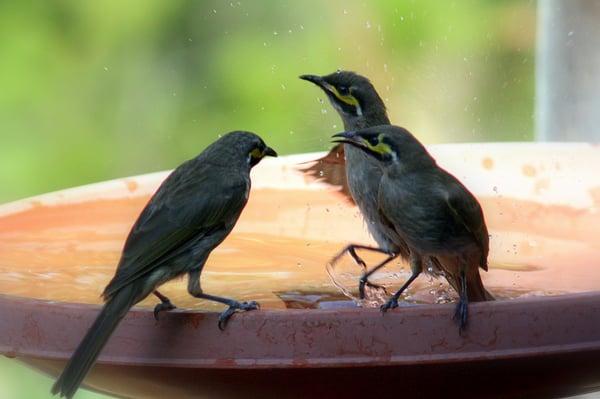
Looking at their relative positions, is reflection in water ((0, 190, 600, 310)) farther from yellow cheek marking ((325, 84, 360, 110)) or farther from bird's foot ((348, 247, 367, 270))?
yellow cheek marking ((325, 84, 360, 110))

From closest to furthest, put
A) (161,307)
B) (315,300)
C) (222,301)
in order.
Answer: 1. (161,307)
2. (222,301)
3. (315,300)

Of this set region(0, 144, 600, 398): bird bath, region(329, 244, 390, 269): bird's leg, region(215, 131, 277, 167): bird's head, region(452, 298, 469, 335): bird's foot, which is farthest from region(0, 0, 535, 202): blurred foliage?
region(452, 298, 469, 335): bird's foot

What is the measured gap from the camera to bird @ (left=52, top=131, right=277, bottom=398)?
356 centimetres

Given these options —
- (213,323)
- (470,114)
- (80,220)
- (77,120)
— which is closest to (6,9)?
(77,120)

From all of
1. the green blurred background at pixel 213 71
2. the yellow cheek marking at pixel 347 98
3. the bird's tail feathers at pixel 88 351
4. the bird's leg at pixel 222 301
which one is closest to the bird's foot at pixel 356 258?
the yellow cheek marking at pixel 347 98

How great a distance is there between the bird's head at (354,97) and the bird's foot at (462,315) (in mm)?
1681

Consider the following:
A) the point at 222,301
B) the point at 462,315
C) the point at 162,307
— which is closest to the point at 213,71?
the point at 222,301

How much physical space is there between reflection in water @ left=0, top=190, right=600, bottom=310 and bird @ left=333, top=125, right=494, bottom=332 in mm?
271

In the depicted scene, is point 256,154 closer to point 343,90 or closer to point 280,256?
point 280,256

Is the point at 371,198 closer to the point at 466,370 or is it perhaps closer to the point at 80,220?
the point at 80,220

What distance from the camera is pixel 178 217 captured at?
3861mm

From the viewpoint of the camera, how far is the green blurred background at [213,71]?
764 cm

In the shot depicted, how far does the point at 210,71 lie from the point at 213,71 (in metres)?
0.02

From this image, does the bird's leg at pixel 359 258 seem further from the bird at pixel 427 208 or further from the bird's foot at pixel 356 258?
the bird at pixel 427 208
